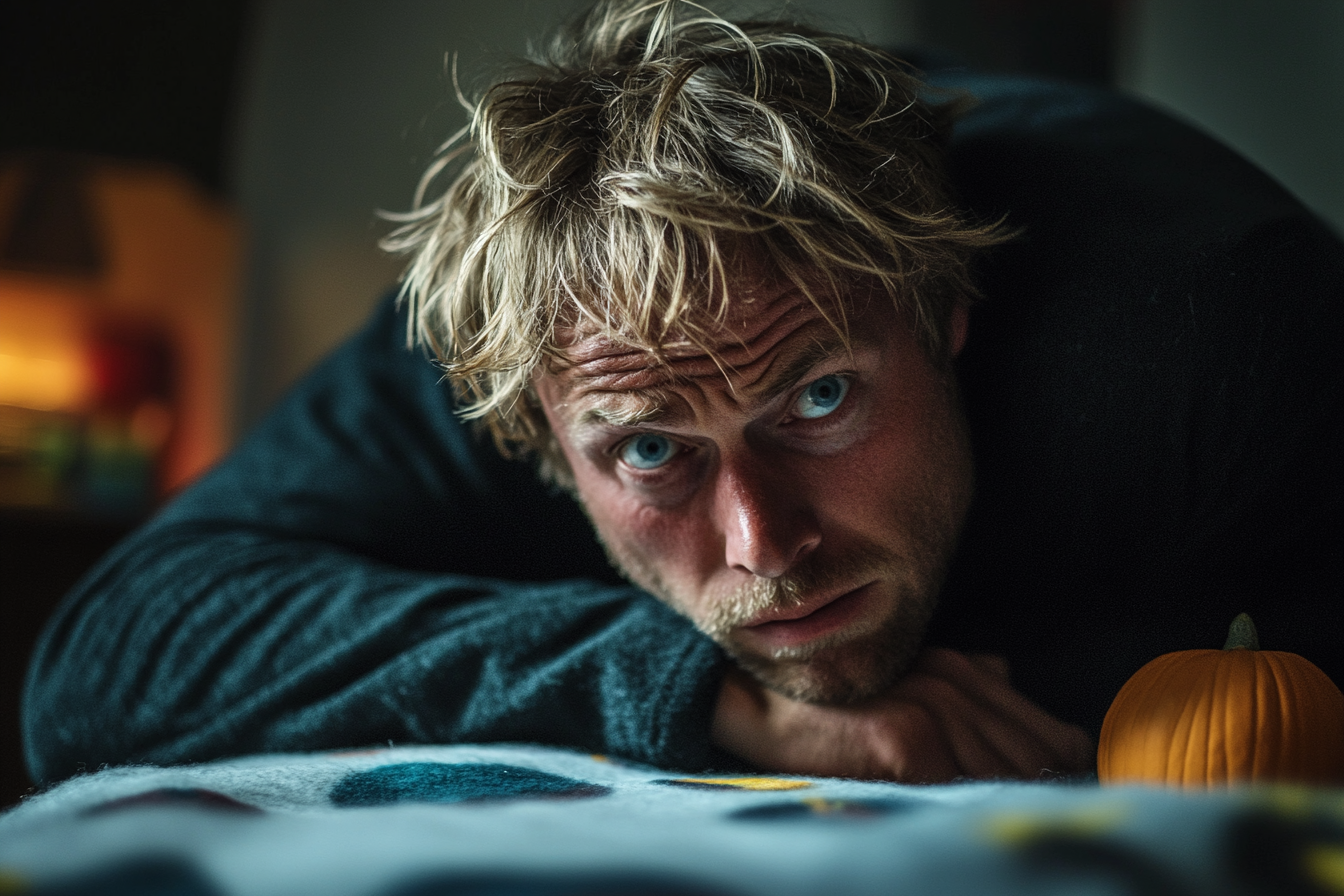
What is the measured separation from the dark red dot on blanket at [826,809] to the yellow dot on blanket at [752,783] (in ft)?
0.35

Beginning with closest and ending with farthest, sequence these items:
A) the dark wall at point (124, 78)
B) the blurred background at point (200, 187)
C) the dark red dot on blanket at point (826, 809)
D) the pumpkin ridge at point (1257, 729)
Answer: the dark red dot on blanket at point (826, 809) → the pumpkin ridge at point (1257, 729) → the blurred background at point (200, 187) → the dark wall at point (124, 78)

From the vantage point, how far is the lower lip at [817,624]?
0.72 metres

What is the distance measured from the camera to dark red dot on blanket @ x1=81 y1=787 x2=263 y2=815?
45cm

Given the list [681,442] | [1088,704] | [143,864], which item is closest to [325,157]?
[681,442]

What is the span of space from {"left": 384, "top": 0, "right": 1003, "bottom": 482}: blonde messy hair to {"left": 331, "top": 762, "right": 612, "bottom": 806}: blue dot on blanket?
0.28 meters

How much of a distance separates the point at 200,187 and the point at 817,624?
2.09 m

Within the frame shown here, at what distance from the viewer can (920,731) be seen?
688 millimetres

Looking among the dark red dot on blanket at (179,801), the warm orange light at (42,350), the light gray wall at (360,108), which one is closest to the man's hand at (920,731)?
the dark red dot on blanket at (179,801)

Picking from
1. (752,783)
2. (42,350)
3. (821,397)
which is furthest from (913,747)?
(42,350)

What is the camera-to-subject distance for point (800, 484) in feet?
2.35

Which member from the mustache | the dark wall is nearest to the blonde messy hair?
the mustache

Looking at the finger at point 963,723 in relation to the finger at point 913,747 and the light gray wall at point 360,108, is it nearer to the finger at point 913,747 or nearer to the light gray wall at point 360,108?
the finger at point 913,747

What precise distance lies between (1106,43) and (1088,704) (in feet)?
5.07

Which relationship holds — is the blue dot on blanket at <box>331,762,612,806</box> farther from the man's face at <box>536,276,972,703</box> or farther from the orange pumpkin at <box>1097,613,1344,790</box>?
the orange pumpkin at <box>1097,613,1344,790</box>
